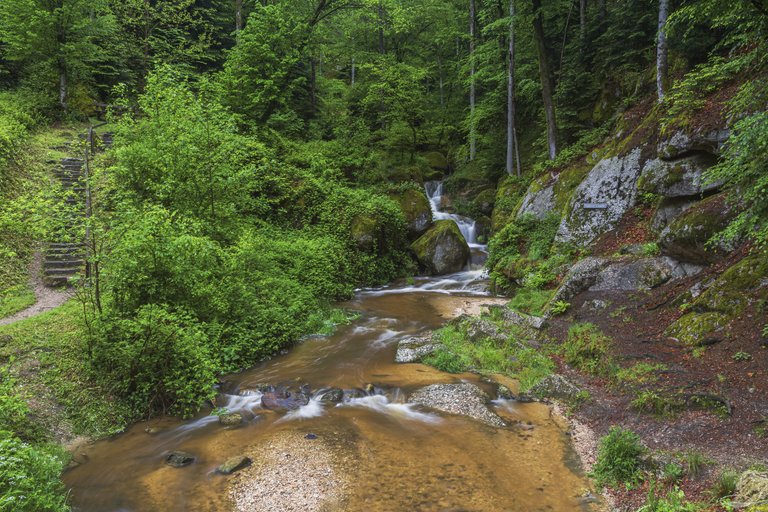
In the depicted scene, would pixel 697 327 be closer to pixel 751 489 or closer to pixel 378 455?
pixel 751 489

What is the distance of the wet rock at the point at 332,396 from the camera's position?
7702 millimetres

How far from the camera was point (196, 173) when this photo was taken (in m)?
10.4

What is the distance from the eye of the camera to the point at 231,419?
22.6 ft

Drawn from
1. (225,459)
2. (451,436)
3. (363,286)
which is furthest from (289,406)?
(363,286)

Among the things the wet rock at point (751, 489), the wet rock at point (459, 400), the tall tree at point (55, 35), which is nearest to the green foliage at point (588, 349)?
the wet rock at point (459, 400)

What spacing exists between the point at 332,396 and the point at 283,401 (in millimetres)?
911

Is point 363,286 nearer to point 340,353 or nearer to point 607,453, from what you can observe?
point 340,353

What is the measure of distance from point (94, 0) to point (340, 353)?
20961 mm

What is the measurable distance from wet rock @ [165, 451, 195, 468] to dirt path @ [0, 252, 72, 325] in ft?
19.2

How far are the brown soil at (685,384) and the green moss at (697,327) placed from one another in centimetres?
17

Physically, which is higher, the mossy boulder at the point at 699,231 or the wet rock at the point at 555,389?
the mossy boulder at the point at 699,231

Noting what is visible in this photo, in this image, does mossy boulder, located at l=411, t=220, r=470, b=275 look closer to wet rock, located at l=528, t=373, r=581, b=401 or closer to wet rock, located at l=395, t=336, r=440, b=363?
wet rock, located at l=395, t=336, r=440, b=363

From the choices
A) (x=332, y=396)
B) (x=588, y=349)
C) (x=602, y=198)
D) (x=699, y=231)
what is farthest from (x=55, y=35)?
(x=699, y=231)

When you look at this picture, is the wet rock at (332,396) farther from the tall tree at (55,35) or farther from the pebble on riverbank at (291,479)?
the tall tree at (55,35)
